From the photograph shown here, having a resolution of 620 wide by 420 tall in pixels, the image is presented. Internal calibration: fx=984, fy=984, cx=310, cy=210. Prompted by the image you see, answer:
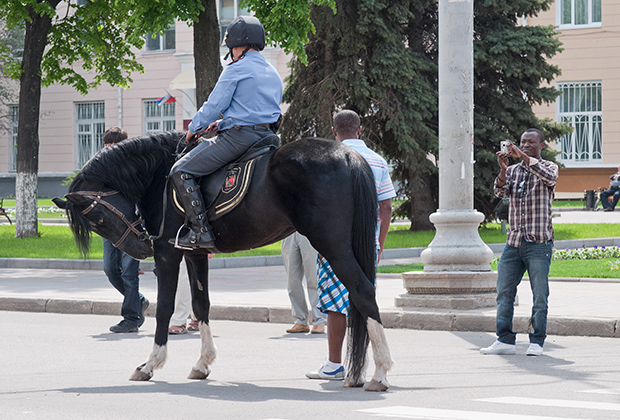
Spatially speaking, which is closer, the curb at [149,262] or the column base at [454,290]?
the column base at [454,290]

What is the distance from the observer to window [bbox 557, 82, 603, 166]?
130 feet

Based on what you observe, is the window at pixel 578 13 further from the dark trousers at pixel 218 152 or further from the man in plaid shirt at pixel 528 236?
the dark trousers at pixel 218 152

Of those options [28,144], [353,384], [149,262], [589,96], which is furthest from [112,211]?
[589,96]

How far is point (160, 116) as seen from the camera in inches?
1784

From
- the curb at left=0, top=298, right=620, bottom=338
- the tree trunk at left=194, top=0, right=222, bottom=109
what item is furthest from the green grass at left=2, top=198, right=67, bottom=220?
the curb at left=0, top=298, right=620, bottom=338

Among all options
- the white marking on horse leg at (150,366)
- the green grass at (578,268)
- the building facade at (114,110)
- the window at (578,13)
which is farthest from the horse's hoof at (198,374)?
the window at (578,13)

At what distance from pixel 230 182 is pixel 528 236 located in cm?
285

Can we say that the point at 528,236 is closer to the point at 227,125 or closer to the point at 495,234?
the point at 227,125

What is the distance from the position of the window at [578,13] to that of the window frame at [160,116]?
1732cm

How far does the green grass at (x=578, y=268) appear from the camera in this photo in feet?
48.3

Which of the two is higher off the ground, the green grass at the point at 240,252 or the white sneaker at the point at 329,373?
the green grass at the point at 240,252

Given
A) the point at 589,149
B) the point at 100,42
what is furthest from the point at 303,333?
the point at 589,149

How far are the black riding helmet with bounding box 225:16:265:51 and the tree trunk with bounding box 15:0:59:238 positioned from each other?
55.3 feet

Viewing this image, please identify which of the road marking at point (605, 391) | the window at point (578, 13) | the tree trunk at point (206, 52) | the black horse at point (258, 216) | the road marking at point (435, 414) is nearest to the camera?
the road marking at point (435, 414)
